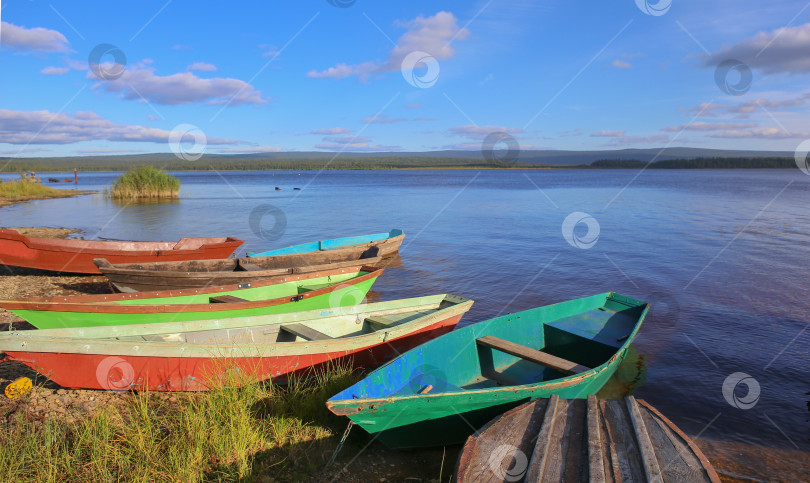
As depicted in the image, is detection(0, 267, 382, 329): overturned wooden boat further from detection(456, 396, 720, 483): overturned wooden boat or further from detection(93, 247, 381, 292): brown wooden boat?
detection(456, 396, 720, 483): overturned wooden boat

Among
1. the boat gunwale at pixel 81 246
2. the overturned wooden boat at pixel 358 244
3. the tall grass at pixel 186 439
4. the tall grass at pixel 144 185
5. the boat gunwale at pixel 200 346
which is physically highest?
the tall grass at pixel 144 185

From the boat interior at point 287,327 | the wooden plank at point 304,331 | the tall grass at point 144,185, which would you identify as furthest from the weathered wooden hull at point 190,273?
the tall grass at point 144,185

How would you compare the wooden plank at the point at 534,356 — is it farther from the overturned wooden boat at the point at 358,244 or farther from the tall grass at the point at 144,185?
the tall grass at the point at 144,185

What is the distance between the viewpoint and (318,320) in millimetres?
7020

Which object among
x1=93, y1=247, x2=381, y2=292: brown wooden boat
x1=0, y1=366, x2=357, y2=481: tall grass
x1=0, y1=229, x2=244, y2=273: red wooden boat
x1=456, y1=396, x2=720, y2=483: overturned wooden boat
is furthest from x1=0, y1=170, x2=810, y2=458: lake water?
x1=0, y1=229, x2=244, y2=273: red wooden boat

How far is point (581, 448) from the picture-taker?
13.2ft

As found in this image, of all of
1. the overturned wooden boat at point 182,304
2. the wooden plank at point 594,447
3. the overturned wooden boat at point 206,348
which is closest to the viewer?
the wooden plank at point 594,447

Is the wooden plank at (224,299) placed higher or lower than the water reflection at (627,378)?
higher

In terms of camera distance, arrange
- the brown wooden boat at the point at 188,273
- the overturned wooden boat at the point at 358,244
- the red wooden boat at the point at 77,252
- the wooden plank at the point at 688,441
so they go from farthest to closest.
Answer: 1. the overturned wooden boat at the point at 358,244
2. the red wooden boat at the point at 77,252
3. the brown wooden boat at the point at 188,273
4. the wooden plank at the point at 688,441

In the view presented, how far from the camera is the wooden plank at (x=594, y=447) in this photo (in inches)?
141

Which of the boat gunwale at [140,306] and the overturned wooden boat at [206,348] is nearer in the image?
the overturned wooden boat at [206,348]

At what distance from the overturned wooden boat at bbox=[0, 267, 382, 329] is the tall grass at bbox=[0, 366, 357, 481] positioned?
1.41 m

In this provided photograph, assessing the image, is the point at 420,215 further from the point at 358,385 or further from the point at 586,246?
the point at 358,385

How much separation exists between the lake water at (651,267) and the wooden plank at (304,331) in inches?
178
